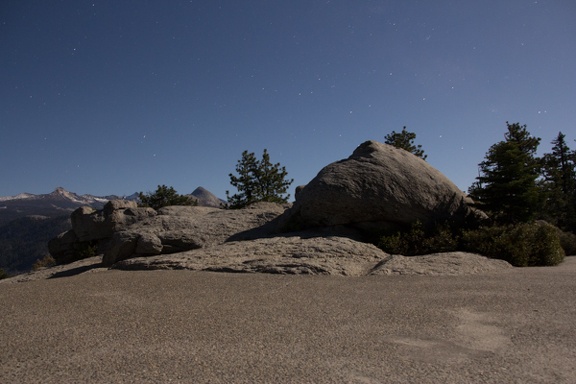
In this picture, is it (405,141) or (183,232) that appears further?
(405,141)

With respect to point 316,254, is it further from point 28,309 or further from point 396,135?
point 396,135

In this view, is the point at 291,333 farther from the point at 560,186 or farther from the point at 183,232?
the point at 560,186

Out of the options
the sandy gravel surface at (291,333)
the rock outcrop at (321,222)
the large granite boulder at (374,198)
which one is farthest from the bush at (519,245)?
the sandy gravel surface at (291,333)

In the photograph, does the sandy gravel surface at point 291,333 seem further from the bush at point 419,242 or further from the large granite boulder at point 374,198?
the large granite boulder at point 374,198

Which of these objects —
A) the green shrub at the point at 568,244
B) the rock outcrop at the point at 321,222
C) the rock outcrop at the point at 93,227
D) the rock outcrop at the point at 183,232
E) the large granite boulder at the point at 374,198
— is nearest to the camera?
the rock outcrop at the point at 321,222

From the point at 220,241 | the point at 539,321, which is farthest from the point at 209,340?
the point at 220,241

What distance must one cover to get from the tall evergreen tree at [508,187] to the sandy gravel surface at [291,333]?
7292 mm

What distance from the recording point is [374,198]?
43.4ft

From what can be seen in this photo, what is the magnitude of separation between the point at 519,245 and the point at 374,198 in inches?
186

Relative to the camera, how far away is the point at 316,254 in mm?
9812

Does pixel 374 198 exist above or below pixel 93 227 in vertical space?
above

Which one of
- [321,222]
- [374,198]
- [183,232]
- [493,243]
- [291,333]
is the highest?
[374,198]

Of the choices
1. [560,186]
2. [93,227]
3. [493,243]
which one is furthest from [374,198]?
[560,186]

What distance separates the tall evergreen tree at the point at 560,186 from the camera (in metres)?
22.1
